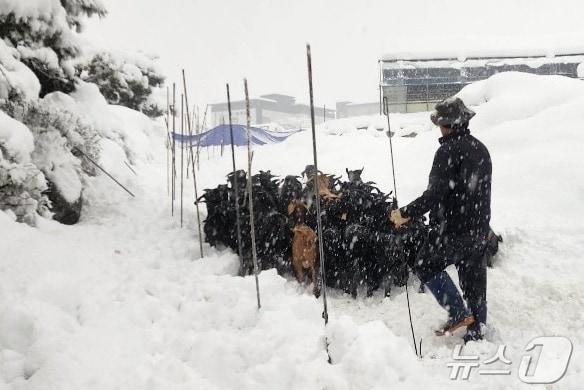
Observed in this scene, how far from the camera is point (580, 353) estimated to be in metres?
2.71

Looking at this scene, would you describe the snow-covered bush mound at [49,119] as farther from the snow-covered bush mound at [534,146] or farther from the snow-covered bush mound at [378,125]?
the snow-covered bush mound at [378,125]

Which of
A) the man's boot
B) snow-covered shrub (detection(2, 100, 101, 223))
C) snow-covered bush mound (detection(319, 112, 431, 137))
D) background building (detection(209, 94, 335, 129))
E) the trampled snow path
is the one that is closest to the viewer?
the trampled snow path

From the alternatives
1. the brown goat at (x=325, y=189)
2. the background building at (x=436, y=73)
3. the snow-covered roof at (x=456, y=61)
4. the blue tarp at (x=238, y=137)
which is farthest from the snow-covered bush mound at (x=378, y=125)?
the brown goat at (x=325, y=189)

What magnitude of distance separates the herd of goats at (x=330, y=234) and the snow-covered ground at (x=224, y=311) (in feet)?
0.69

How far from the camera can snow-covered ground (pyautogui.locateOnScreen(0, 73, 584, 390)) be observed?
2.57 meters

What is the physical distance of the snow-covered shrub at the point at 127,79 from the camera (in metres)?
11.2

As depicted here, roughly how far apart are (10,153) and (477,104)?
10.7m

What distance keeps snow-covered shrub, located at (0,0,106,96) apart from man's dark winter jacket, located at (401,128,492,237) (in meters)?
4.13

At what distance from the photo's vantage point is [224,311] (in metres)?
3.46

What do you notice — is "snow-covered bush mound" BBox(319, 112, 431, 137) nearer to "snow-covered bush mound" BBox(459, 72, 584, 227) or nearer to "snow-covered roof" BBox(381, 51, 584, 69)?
"snow-covered roof" BBox(381, 51, 584, 69)

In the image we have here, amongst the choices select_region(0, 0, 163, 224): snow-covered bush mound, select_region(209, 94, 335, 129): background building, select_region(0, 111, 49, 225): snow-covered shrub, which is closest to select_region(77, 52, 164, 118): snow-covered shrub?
select_region(0, 0, 163, 224): snow-covered bush mound

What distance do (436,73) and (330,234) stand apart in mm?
22347

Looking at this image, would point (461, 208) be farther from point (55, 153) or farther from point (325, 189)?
point (55, 153)

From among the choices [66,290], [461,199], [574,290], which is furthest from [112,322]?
[574,290]
